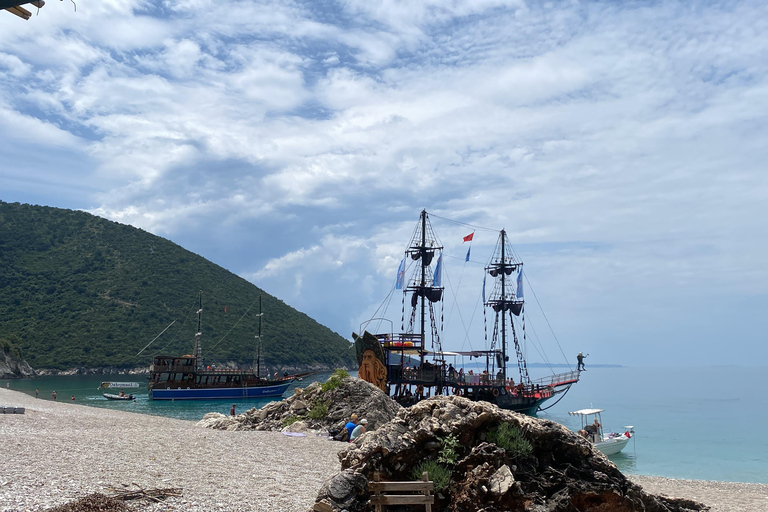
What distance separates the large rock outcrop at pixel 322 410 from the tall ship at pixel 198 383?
42.2m

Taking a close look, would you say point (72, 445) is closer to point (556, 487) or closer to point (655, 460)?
point (556, 487)

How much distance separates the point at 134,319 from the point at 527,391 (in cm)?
8167

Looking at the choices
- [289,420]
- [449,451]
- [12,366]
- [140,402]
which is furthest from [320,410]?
[12,366]

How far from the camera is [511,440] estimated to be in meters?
9.32

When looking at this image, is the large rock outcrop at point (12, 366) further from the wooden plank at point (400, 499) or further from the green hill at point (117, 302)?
the wooden plank at point (400, 499)

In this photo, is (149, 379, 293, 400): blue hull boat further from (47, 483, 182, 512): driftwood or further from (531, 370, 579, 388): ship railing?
(47, 483, 182, 512): driftwood

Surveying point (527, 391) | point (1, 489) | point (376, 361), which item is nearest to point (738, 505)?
point (1, 489)

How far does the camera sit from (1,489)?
921 cm

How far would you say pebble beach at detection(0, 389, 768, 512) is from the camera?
31.6ft

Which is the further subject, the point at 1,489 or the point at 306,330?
the point at 306,330

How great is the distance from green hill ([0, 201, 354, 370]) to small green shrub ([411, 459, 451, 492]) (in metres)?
101

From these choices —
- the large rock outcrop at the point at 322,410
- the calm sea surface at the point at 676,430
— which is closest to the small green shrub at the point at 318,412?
the large rock outcrop at the point at 322,410

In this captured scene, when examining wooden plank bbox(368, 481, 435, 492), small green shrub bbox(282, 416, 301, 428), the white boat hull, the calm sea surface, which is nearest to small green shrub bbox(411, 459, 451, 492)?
wooden plank bbox(368, 481, 435, 492)

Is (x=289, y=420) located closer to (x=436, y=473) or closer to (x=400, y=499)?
(x=436, y=473)
